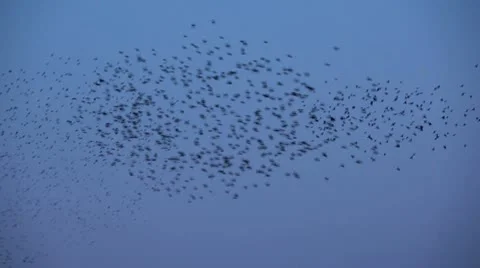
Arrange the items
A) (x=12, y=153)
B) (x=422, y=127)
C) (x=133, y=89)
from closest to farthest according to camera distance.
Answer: (x=422, y=127) → (x=133, y=89) → (x=12, y=153)

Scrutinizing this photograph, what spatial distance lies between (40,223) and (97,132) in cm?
116

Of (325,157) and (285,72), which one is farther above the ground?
(285,72)

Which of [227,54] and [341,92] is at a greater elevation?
[227,54]

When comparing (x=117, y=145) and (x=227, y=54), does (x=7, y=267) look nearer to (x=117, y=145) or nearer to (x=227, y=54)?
(x=117, y=145)

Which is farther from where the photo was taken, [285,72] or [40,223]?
[40,223]

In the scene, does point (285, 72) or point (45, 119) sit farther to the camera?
point (45, 119)

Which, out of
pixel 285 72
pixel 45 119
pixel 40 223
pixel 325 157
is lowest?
pixel 40 223

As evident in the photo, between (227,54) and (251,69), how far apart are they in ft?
0.90

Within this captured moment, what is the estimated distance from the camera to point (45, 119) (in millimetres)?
4496

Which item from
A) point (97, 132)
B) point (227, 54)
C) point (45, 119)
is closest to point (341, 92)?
point (227, 54)

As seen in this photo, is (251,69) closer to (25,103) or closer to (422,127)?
(422,127)

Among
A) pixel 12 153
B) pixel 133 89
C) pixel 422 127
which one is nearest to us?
pixel 422 127

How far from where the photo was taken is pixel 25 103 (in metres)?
4.53

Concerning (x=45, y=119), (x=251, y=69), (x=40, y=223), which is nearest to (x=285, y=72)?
(x=251, y=69)
